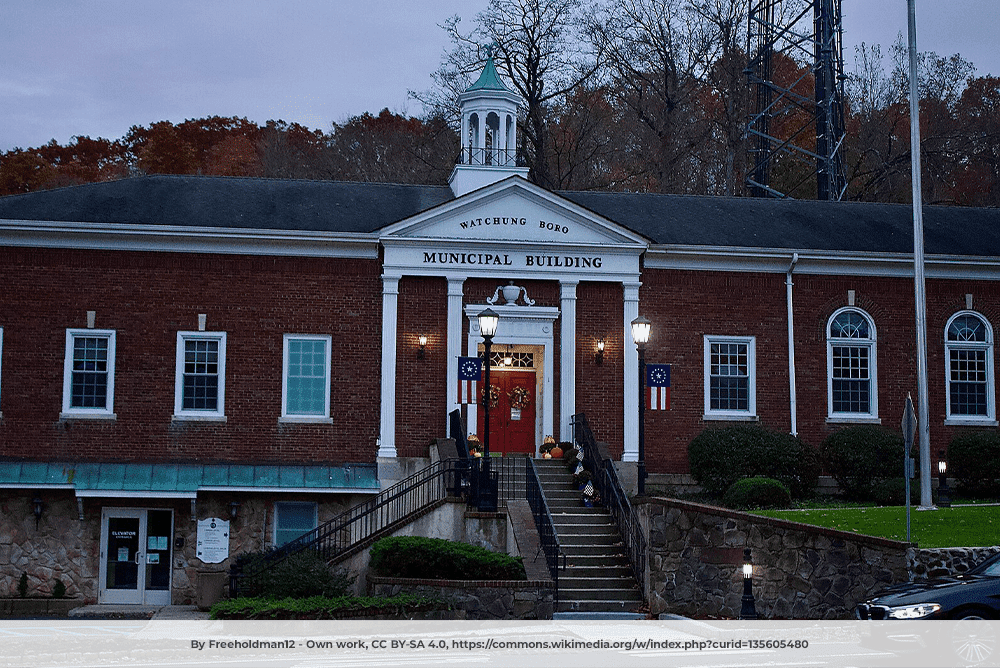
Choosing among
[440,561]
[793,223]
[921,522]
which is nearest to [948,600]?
[921,522]

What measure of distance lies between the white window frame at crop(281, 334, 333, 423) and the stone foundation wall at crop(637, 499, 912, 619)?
947 centimetres

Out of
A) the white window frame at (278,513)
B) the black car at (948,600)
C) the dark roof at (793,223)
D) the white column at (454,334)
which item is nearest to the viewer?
the black car at (948,600)

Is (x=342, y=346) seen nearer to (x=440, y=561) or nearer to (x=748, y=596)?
(x=440, y=561)

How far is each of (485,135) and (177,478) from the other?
1146 cm

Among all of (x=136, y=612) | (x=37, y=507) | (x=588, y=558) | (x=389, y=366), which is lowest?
(x=136, y=612)

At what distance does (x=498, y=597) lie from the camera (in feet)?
59.7

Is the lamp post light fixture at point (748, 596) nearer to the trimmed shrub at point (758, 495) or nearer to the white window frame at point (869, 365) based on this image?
the trimmed shrub at point (758, 495)

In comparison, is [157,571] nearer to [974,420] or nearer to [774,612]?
[774,612]

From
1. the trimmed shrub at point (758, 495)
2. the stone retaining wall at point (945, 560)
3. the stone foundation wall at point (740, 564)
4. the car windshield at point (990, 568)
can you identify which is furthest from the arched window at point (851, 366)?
the car windshield at point (990, 568)

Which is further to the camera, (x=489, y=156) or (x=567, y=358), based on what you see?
(x=489, y=156)

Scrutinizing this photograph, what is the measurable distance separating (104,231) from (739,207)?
15.8 metres

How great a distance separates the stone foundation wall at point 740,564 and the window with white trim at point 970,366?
11.3m

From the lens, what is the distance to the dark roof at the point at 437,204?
26.8 m

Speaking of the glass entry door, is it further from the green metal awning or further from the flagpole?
the flagpole
